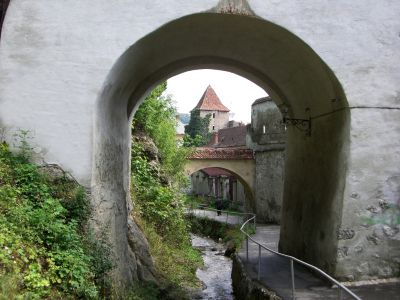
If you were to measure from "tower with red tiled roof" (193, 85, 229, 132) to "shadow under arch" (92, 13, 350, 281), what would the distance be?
5277 cm

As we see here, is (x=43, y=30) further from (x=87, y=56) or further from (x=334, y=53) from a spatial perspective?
(x=334, y=53)

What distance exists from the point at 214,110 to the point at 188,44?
56167mm

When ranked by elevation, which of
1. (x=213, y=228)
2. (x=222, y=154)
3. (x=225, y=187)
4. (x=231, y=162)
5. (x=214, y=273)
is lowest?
(x=214, y=273)

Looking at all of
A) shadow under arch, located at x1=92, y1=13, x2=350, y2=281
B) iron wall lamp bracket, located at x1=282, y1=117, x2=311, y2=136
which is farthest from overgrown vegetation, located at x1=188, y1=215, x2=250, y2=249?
iron wall lamp bracket, located at x1=282, y1=117, x2=311, y2=136

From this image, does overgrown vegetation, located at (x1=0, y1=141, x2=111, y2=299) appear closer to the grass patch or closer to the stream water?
the grass patch

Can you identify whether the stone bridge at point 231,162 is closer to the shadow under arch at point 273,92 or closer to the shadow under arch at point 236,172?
the shadow under arch at point 236,172

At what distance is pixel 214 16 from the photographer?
23.8 feet

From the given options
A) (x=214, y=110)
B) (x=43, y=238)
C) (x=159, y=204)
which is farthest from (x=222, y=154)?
(x=214, y=110)

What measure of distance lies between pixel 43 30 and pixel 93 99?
4.31 feet

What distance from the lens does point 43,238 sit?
552 cm

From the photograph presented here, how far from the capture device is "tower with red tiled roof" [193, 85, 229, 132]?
64062mm

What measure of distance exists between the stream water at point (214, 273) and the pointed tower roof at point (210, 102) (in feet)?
146

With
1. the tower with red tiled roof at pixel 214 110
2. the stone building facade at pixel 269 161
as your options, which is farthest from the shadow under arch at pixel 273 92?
the tower with red tiled roof at pixel 214 110

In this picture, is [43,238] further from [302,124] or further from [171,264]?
[171,264]
